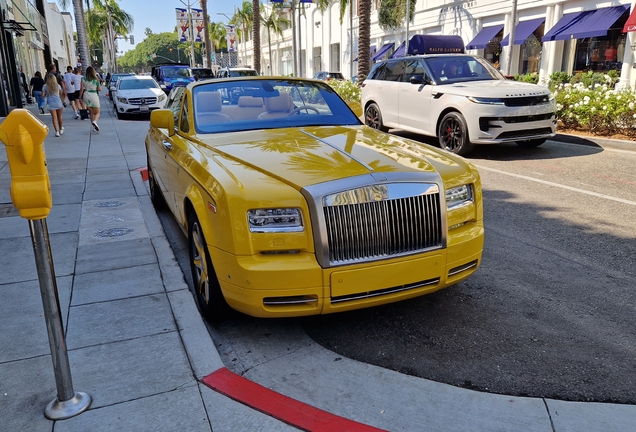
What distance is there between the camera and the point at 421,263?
332 centimetres

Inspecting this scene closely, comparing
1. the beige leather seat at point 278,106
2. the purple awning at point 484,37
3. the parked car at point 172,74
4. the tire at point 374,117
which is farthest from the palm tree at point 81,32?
the beige leather seat at point 278,106

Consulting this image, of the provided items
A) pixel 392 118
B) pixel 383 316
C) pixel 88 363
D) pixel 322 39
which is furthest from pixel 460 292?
pixel 322 39

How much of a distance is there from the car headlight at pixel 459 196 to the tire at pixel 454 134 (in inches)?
246

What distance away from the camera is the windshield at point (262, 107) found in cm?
483

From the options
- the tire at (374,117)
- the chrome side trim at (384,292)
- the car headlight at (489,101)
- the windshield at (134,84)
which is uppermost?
the windshield at (134,84)

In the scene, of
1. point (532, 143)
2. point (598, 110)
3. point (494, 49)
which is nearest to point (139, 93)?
point (532, 143)

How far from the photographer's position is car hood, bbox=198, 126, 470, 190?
133 inches

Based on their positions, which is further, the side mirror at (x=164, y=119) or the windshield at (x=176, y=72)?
the windshield at (x=176, y=72)

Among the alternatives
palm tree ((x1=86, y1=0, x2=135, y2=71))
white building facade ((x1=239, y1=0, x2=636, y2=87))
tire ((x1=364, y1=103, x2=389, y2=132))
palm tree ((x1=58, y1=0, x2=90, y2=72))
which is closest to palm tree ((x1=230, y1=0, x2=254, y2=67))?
palm tree ((x1=86, y1=0, x2=135, y2=71))

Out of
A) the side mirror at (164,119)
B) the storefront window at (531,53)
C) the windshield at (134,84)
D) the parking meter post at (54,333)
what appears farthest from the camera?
the storefront window at (531,53)

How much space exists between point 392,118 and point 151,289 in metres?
8.63

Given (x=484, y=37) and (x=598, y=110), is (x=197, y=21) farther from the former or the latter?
(x=598, y=110)

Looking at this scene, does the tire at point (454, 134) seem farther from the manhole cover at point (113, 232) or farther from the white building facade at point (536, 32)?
the white building facade at point (536, 32)

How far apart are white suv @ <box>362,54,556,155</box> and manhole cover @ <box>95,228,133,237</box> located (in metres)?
6.30
